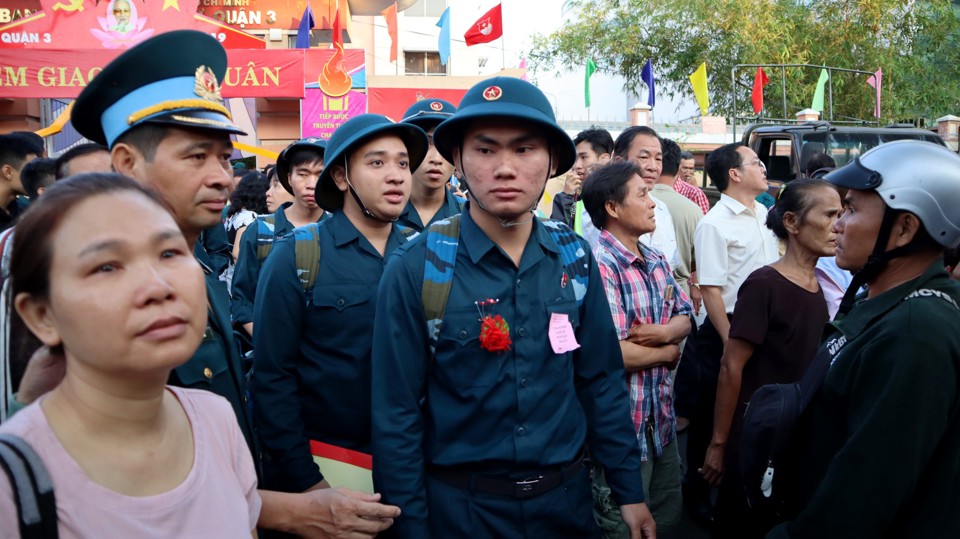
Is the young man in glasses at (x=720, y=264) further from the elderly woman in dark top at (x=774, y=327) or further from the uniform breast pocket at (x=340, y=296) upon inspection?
the uniform breast pocket at (x=340, y=296)

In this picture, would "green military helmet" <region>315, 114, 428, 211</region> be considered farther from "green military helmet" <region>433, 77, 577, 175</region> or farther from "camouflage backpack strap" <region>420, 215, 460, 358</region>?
"camouflage backpack strap" <region>420, 215, 460, 358</region>

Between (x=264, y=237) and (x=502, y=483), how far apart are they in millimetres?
2996

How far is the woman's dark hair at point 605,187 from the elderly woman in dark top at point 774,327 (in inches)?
29.8

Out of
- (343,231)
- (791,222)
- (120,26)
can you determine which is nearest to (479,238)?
(343,231)

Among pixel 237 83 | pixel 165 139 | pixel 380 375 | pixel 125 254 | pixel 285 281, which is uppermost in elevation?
pixel 237 83

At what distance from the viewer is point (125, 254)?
146 cm

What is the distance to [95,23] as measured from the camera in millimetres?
13219

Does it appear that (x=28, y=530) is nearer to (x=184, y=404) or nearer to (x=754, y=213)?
(x=184, y=404)

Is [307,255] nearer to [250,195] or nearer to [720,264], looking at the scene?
[720,264]

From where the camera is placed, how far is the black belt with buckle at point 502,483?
2.37m

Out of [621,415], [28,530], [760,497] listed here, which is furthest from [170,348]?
[760,497]

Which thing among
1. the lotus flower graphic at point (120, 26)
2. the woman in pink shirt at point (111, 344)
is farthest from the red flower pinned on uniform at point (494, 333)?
the lotus flower graphic at point (120, 26)

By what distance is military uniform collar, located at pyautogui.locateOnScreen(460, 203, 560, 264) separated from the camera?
247 centimetres

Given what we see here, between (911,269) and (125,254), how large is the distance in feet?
A: 7.30
